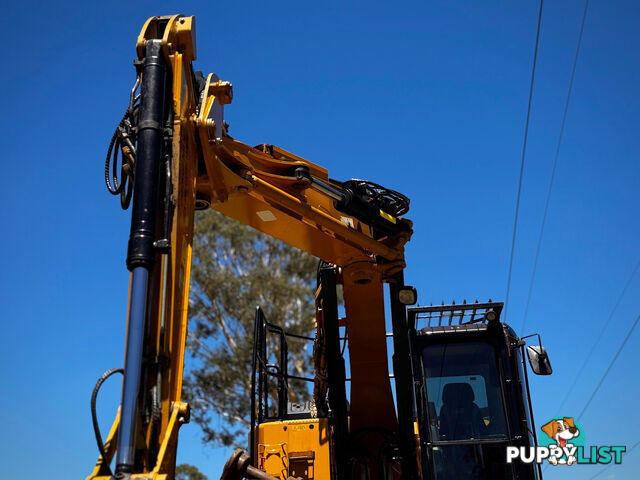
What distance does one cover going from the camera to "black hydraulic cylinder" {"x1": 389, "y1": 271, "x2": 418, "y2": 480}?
23.4 feet

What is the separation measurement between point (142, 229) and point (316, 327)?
426 centimetres

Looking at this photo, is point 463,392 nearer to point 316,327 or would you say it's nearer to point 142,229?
point 316,327

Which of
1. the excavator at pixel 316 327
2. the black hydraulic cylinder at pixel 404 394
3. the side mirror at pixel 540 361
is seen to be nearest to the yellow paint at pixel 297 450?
the excavator at pixel 316 327

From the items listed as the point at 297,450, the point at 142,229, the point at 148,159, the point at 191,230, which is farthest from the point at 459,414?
the point at 148,159

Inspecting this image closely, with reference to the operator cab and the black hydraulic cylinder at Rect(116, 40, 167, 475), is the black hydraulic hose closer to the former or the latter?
the black hydraulic cylinder at Rect(116, 40, 167, 475)

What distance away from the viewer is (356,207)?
7.25 meters

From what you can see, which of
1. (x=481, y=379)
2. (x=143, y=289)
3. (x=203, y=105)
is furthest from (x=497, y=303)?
(x=143, y=289)

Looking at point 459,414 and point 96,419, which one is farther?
point 459,414

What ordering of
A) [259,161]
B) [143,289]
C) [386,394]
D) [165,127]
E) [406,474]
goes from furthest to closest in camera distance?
[386,394], [406,474], [259,161], [165,127], [143,289]

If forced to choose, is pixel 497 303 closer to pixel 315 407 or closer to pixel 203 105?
pixel 315 407

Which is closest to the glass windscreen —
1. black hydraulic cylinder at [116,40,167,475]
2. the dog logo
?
the dog logo

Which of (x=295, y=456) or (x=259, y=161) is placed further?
(x=295, y=456)

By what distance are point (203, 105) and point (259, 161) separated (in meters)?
1.17

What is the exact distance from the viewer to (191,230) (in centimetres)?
513
